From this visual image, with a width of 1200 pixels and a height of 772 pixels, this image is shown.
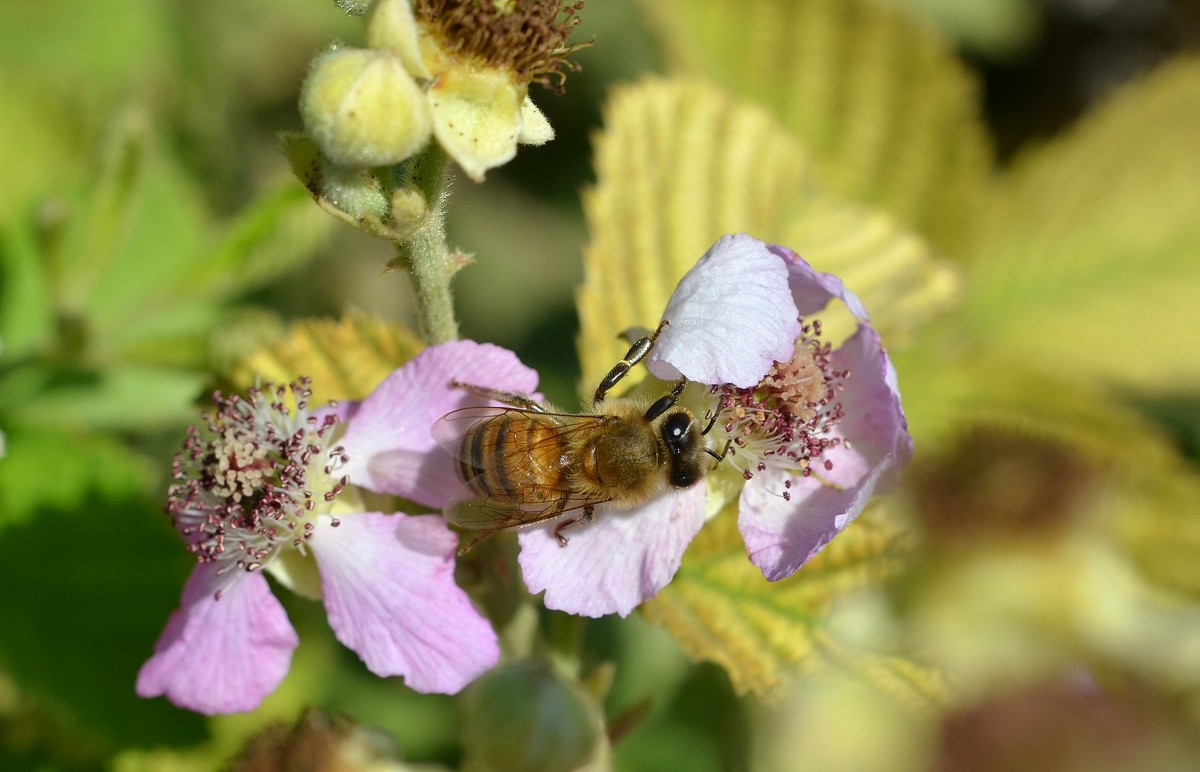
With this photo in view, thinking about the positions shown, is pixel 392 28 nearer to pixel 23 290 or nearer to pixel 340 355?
pixel 340 355

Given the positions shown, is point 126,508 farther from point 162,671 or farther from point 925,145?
point 925,145

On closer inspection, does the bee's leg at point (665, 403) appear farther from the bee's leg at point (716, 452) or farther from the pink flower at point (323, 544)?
the pink flower at point (323, 544)

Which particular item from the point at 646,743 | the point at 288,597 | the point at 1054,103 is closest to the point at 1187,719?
the point at 646,743

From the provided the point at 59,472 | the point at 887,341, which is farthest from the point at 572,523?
the point at 59,472

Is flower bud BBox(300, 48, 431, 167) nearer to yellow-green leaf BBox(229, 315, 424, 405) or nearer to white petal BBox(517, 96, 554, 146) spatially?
white petal BBox(517, 96, 554, 146)

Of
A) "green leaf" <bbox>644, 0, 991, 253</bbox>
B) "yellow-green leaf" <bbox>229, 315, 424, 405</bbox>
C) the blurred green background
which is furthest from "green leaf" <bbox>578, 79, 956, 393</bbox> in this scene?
"green leaf" <bbox>644, 0, 991, 253</bbox>

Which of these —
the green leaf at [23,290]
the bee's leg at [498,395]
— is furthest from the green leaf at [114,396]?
the bee's leg at [498,395]
